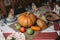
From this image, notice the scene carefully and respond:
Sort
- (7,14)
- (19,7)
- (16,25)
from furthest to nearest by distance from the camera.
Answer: (19,7), (7,14), (16,25)

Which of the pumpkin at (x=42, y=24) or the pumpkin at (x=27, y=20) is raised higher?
the pumpkin at (x=27, y=20)

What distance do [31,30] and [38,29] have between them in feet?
0.23

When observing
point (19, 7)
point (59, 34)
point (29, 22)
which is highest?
point (19, 7)

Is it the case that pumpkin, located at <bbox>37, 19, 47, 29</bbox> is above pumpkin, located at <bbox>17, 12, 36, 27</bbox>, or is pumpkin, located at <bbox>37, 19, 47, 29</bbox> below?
below

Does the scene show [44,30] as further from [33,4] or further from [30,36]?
[33,4]

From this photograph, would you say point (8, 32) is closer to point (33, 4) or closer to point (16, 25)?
point (16, 25)

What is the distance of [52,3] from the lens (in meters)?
1.81

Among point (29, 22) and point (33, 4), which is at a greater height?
point (33, 4)

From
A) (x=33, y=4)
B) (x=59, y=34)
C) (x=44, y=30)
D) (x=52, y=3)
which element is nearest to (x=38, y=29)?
(x=44, y=30)

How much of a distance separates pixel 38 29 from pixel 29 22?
0.31 feet

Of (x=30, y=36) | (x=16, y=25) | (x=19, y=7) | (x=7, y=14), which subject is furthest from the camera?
(x=19, y=7)

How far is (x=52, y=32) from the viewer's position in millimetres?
1367

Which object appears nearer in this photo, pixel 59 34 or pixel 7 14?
pixel 59 34

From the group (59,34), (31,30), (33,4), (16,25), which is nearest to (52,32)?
(59,34)
